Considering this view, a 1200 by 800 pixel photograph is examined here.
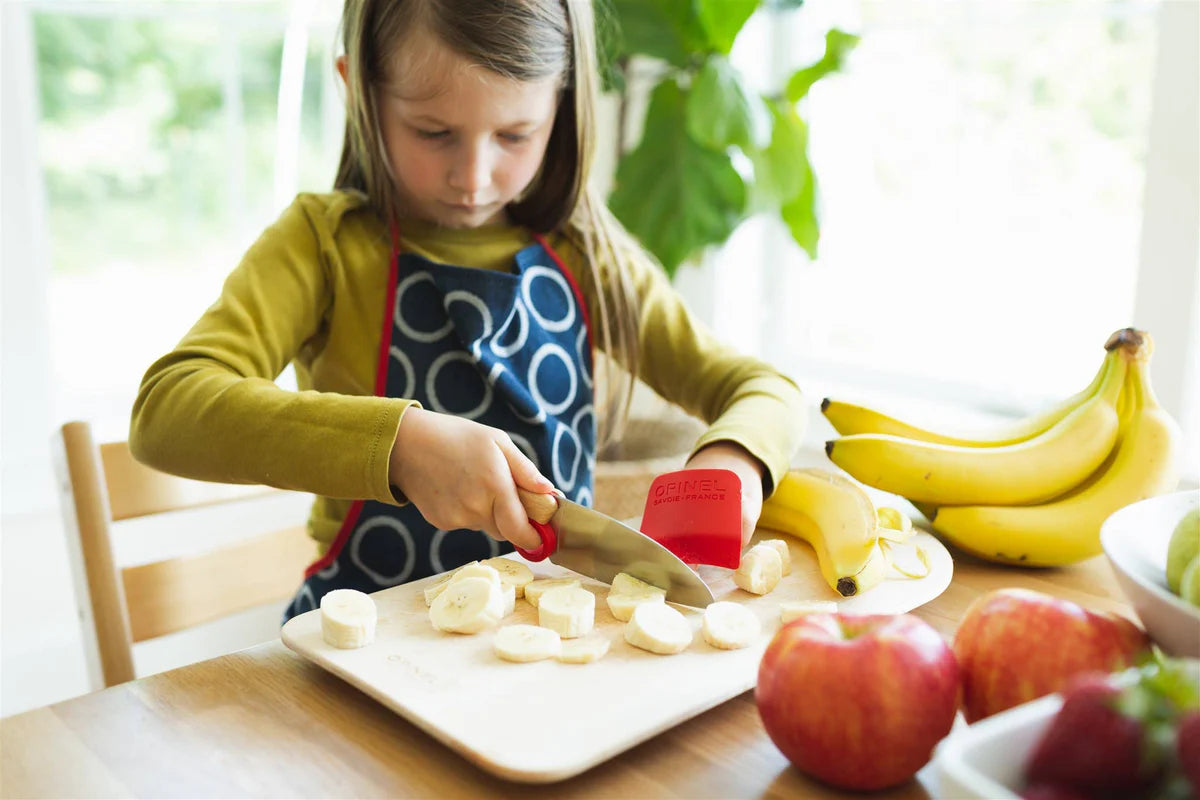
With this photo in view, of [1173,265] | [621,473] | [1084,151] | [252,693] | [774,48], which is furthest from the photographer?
[774,48]

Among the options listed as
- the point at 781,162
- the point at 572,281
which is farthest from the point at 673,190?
the point at 572,281

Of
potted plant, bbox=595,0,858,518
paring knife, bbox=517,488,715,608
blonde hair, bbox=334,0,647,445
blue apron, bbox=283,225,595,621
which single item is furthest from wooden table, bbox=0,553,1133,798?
potted plant, bbox=595,0,858,518

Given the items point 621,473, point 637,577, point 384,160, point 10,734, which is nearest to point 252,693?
point 10,734

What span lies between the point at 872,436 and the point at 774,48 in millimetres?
1339

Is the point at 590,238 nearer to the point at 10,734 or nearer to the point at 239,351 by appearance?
the point at 239,351

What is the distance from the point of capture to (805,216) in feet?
5.89

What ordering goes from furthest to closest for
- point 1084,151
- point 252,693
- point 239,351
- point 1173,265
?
point 1084,151 → point 1173,265 → point 239,351 → point 252,693

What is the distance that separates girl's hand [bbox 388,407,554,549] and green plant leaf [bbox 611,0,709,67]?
3.56ft

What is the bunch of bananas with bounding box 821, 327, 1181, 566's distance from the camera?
946 millimetres

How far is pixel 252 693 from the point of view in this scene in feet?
2.28

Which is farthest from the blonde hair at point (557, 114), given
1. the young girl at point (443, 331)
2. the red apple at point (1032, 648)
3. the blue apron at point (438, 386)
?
the red apple at point (1032, 648)

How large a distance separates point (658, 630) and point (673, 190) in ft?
3.83

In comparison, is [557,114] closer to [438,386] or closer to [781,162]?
[438,386]

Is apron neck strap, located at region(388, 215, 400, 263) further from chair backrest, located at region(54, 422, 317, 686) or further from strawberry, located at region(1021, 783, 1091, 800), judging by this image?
strawberry, located at region(1021, 783, 1091, 800)
